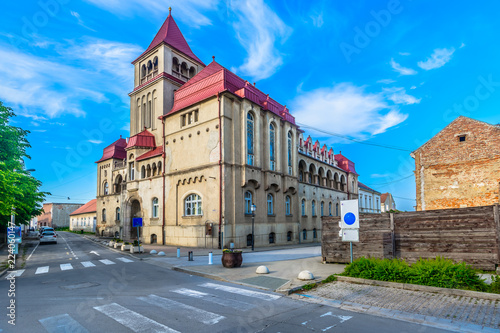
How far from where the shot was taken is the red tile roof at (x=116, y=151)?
44.0 m

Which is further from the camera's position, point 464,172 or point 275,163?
point 275,163

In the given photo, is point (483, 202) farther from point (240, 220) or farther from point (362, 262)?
point (240, 220)

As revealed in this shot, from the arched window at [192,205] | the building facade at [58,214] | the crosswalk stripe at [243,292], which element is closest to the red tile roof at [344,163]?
the arched window at [192,205]

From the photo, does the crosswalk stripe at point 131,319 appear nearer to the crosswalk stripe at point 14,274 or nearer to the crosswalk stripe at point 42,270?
the crosswalk stripe at point 14,274

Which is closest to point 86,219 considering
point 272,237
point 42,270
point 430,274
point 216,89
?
point 272,237

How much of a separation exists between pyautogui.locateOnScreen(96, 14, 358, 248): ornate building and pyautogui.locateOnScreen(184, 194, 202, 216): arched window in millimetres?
88

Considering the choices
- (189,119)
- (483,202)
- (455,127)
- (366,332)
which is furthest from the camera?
(189,119)

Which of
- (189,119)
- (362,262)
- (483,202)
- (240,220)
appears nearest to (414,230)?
(362,262)

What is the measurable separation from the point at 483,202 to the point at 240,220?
682 inches

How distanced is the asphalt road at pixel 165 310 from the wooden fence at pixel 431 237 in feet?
20.5

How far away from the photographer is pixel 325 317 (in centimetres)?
690

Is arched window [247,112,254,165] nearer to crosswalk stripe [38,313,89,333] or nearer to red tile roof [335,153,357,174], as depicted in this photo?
crosswalk stripe [38,313,89,333]

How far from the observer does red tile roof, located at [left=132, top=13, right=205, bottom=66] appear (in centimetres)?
3549

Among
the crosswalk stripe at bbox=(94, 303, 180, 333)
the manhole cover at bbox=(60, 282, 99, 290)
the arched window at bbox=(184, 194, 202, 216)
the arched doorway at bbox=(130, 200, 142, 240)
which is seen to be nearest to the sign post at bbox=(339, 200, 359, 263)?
the crosswalk stripe at bbox=(94, 303, 180, 333)
